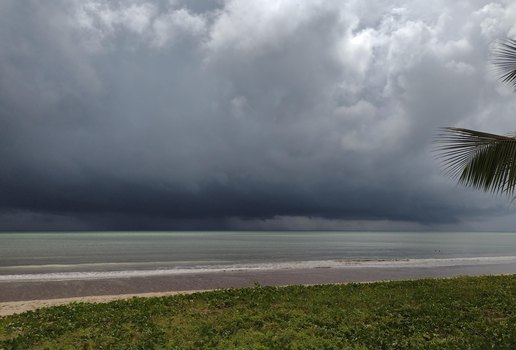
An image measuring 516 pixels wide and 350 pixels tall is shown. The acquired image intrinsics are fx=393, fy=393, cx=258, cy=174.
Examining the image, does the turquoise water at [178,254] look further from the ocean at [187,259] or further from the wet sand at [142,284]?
the wet sand at [142,284]

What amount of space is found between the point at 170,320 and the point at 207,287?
38.9 ft

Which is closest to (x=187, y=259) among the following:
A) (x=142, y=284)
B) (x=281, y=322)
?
(x=142, y=284)

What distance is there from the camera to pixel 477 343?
31.3ft

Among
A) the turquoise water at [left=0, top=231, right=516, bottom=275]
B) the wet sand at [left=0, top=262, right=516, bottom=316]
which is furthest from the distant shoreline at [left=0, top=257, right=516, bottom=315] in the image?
the turquoise water at [left=0, top=231, right=516, bottom=275]

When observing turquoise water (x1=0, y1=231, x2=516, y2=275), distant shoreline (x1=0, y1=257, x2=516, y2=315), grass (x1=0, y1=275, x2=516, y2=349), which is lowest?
turquoise water (x1=0, y1=231, x2=516, y2=275)

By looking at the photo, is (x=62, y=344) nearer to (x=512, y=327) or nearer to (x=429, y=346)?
(x=429, y=346)

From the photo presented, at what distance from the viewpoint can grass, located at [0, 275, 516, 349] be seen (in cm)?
972

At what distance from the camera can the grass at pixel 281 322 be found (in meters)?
9.72

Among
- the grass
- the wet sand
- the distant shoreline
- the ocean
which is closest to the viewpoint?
the grass

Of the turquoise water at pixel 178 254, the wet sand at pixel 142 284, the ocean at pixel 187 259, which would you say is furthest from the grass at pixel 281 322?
the turquoise water at pixel 178 254

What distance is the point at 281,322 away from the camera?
38.1ft

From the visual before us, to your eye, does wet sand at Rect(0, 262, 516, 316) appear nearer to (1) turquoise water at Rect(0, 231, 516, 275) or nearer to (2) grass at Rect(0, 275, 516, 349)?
(2) grass at Rect(0, 275, 516, 349)

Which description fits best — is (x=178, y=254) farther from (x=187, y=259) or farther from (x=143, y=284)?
(x=143, y=284)

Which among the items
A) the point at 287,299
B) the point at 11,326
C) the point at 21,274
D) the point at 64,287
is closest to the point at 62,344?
the point at 11,326
